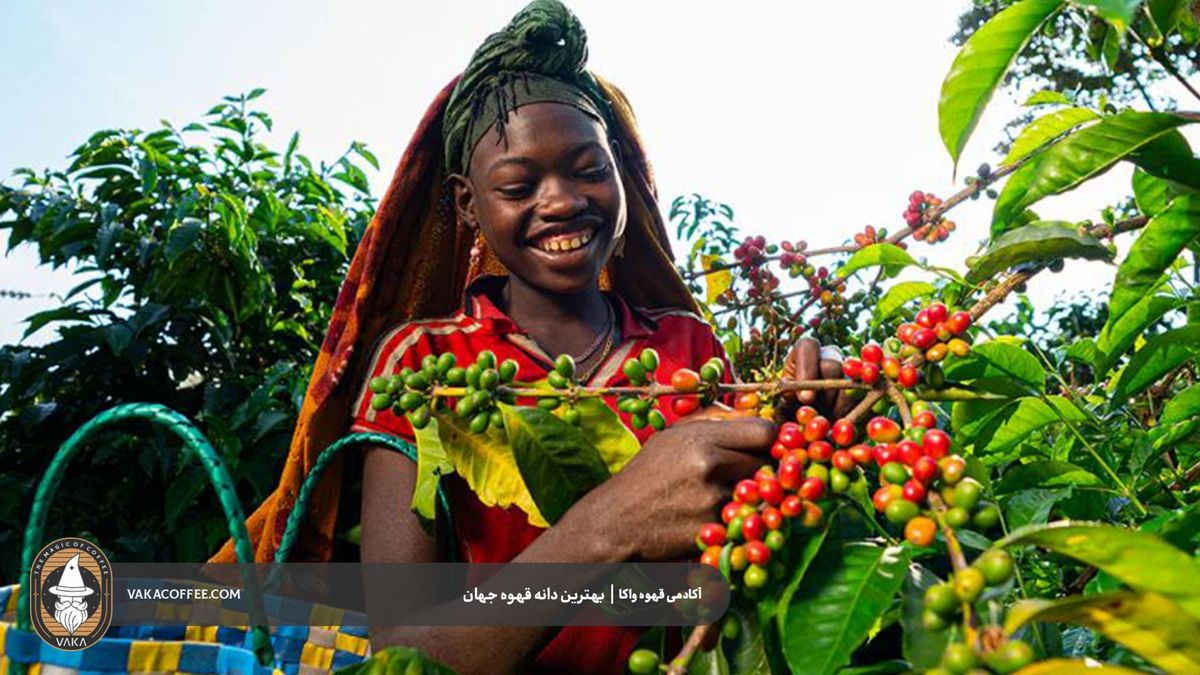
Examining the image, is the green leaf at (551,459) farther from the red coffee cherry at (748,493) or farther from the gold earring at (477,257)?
the gold earring at (477,257)

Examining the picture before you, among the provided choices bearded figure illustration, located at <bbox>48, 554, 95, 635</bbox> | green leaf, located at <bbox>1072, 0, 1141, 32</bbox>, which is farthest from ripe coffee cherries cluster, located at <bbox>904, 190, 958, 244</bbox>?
bearded figure illustration, located at <bbox>48, 554, 95, 635</bbox>

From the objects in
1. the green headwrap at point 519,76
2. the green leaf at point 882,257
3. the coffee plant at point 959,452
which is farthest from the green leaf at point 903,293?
the green headwrap at point 519,76

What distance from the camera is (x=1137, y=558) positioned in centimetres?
42

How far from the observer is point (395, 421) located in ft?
4.12

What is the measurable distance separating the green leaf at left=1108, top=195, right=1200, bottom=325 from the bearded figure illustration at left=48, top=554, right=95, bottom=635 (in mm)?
1214

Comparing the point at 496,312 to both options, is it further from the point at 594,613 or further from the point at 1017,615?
the point at 1017,615

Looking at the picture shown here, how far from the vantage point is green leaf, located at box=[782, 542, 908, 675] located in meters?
0.52

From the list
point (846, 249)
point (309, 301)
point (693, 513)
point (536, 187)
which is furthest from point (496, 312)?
point (309, 301)

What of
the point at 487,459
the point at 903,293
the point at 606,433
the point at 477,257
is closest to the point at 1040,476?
the point at 903,293

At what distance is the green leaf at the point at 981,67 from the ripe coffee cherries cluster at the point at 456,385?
0.40 metres

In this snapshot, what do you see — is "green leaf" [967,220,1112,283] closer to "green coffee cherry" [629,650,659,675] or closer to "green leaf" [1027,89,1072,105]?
"green leaf" [1027,89,1072,105]

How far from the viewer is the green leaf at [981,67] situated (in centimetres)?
70

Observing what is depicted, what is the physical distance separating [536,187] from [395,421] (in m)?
0.39

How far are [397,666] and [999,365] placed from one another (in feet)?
2.24
